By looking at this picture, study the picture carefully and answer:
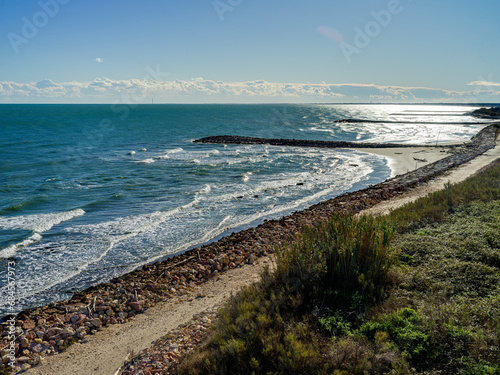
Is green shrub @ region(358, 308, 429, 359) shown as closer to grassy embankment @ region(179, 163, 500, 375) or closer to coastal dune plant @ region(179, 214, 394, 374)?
grassy embankment @ region(179, 163, 500, 375)

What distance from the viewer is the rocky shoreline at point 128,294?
679 centimetres

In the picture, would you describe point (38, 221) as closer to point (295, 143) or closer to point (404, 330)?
point (404, 330)

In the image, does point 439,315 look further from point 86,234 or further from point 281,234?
point 86,234

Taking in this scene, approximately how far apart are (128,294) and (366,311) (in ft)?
20.4

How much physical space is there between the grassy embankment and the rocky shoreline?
1.49 meters

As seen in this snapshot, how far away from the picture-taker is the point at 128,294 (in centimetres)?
853


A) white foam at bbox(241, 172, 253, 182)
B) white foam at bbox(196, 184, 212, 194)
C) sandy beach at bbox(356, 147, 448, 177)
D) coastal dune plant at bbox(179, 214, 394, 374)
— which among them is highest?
coastal dune plant at bbox(179, 214, 394, 374)

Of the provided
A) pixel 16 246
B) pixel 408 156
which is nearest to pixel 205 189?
pixel 16 246

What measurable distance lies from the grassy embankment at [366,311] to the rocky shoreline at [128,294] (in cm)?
149

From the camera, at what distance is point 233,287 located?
873 centimetres

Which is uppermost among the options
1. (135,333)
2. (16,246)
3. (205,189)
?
(135,333)

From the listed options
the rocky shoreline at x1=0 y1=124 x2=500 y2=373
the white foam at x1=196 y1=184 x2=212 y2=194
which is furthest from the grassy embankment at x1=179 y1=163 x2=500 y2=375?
the white foam at x1=196 y1=184 x2=212 y2=194

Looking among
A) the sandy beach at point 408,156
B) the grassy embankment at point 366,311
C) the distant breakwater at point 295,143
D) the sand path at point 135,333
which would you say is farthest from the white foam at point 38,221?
the distant breakwater at point 295,143

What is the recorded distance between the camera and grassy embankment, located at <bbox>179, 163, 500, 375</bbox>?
4.11 m
